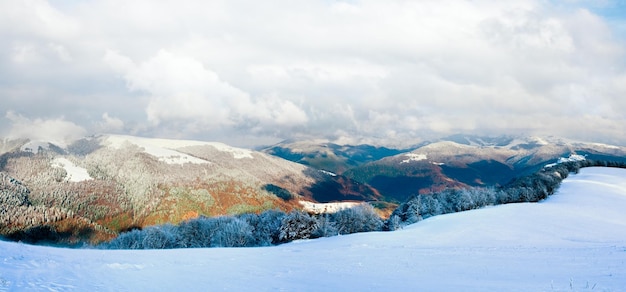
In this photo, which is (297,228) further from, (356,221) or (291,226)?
(356,221)

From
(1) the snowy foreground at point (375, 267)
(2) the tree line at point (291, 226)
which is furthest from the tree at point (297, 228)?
(1) the snowy foreground at point (375, 267)

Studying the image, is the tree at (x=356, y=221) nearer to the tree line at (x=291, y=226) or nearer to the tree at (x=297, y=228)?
the tree line at (x=291, y=226)

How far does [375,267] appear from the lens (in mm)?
22297

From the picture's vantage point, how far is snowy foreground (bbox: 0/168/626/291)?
1645 centimetres

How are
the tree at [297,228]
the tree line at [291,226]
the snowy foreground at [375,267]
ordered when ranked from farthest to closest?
the tree line at [291,226] → the tree at [297,228] → the snowy foreground at [375,267]

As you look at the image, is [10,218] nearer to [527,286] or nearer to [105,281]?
[105,281]

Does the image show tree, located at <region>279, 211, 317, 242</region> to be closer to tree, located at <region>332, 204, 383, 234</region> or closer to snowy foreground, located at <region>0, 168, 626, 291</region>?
tree, located at <region>332, 204, 383, 234</region>

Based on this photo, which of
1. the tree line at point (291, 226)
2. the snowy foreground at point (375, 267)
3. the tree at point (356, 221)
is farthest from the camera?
the tree at point (356, 221)

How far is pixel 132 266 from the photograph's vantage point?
2170cm

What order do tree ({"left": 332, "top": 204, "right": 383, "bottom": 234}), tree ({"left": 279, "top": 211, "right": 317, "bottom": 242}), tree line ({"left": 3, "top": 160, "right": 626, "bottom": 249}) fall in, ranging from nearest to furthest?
tree ({"left": 279, "top": 211, "right": 317, "bottom": 242}), tree line ({"left": 3, "top": 160, "right": 626, "bottom": 249}), tree ({"left": 332, "top": 204, "right": 383, "bottom": 234})

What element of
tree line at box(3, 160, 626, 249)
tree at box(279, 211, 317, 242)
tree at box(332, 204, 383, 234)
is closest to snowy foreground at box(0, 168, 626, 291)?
tree at box(279, 211, 317, 242)

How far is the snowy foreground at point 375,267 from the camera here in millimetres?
16453

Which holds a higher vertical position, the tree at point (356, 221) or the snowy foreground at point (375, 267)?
the snowy foreground at point (375, 267)

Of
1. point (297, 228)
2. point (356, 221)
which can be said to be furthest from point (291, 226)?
point (356, 221)
